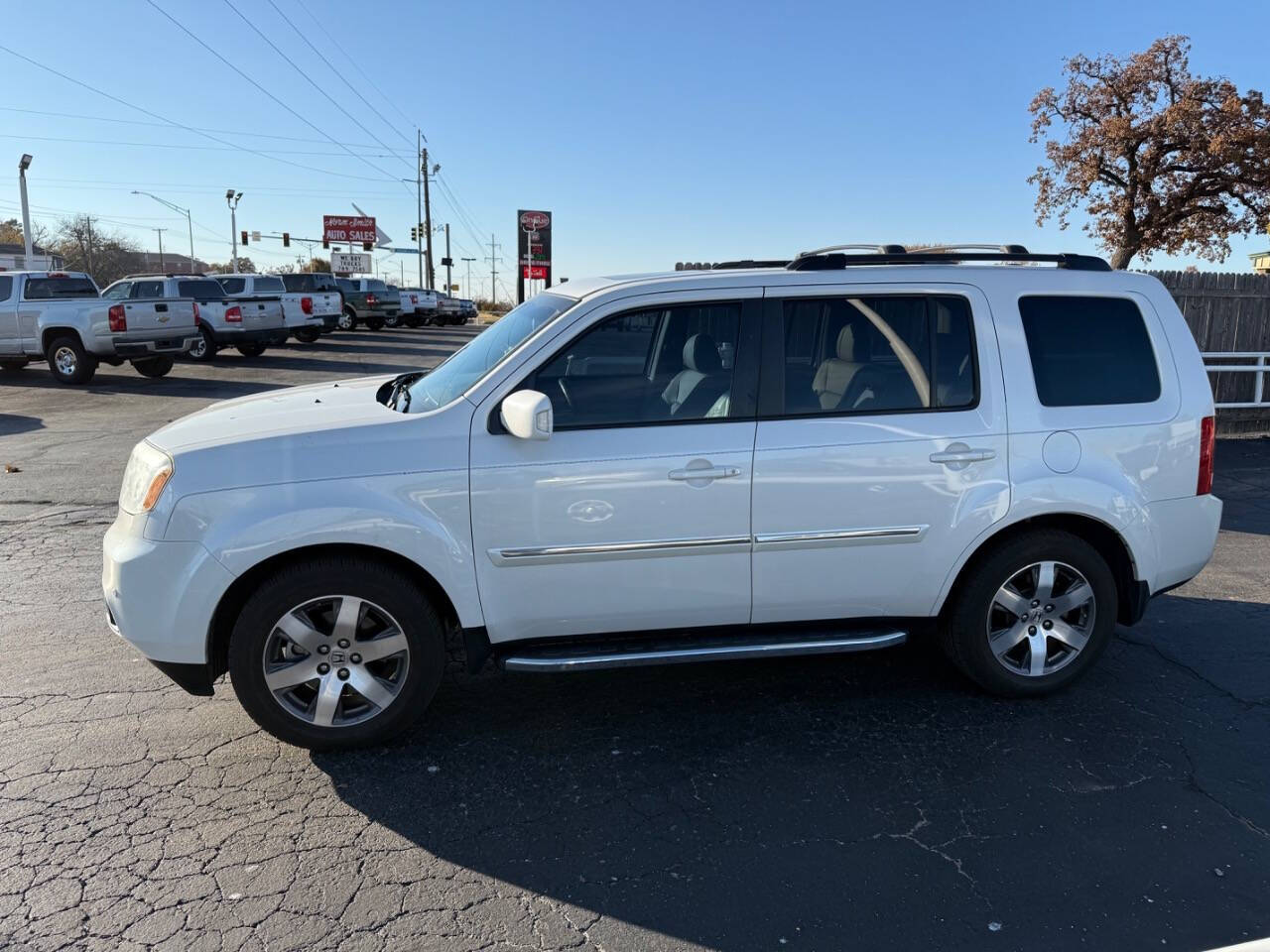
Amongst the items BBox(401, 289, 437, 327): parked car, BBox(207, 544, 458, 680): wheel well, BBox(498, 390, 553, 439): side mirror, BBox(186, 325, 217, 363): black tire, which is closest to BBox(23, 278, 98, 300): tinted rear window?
BBox(186, 325, 217, 363): black tire

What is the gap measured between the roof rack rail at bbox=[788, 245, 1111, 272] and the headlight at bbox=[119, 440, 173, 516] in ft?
9.01

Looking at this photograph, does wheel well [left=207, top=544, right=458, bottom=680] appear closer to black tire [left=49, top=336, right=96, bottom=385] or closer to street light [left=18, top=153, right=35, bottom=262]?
black tire [left=49, top=336, right=96, bottom=385]

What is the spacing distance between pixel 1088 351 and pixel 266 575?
3708 millimetres

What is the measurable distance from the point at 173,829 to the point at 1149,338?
15.0 feet

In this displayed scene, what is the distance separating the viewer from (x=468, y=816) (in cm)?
336

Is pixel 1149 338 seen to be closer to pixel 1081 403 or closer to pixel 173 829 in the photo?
pixel 1081 403

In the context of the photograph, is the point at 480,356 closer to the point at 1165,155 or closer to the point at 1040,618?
the point at 1040,618

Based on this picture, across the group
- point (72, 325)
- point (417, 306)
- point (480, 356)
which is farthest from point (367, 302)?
point (480, 356)

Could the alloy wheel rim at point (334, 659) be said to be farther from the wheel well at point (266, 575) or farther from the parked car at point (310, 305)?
the parked car at point (310, 305)

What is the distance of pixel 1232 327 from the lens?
11.8 m

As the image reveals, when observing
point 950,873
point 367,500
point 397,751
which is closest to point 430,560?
point 367,500

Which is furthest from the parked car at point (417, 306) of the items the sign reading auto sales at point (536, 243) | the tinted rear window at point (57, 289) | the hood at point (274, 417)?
the hood at point (274, 417)

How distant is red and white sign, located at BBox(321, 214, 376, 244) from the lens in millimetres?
63094

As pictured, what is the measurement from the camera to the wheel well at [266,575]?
11.8 ft
